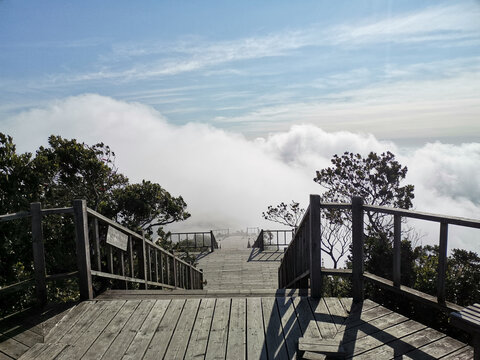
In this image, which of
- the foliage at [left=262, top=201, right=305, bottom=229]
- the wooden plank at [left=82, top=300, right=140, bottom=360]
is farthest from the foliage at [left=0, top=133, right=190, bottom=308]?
the foliage at [left=262, top=201, right=305, bottom=229]

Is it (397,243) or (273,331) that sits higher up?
(397,243)

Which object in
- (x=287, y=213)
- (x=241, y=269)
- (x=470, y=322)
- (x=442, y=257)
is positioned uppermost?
(x=442, y=257)

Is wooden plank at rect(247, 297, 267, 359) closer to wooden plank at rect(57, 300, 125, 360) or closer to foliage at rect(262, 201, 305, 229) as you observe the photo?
wooden plank at rect(57, 300, 125, 360)

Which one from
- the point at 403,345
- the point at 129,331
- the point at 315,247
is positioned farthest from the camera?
the point at 315,247

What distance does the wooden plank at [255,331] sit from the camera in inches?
123

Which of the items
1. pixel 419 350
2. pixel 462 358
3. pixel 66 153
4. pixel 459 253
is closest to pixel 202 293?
pixel 419 350

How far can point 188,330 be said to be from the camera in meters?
3.58

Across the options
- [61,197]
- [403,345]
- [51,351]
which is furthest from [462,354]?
[61,197]

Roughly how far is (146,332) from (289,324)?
4.41 feet

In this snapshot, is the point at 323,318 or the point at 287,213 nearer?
the point at 323,318

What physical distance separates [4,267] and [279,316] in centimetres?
547

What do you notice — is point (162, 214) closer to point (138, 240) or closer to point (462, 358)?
point (138, 240)

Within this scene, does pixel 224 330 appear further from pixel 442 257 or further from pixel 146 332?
pixel 442 257

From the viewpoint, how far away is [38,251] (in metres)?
4.14
